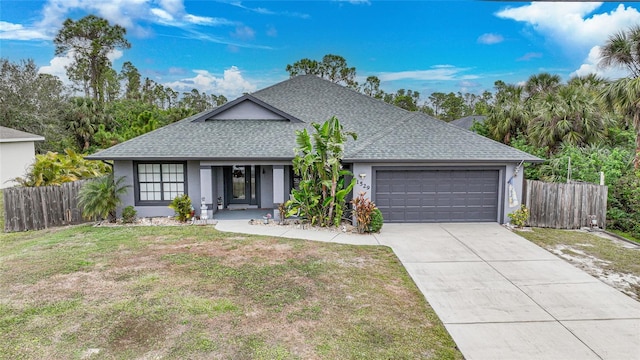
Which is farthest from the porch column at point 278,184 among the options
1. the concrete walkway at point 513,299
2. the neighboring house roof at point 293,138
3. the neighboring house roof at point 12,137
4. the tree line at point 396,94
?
the tree line at point 396,94

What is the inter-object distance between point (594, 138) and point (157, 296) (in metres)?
17.2

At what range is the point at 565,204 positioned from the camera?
12.5 m

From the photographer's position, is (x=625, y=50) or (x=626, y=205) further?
(x=625, y=50)

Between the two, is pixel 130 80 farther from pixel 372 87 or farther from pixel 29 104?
pixel 372 87

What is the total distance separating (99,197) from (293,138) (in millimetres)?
6580

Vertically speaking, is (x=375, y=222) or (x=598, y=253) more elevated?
(x=375, y=222)

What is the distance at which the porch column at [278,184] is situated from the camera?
13.4 m

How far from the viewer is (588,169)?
517 inches

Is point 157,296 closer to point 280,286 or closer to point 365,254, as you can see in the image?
point 280,286

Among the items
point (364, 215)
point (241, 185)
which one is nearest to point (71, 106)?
point (241, 185)

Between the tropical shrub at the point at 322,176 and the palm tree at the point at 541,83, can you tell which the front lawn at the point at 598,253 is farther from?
the palm tree at the point at 541,83

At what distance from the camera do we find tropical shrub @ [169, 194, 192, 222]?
13023 mm

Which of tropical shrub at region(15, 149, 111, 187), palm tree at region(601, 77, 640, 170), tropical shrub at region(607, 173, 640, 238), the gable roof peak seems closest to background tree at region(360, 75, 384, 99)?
the gable roof peak

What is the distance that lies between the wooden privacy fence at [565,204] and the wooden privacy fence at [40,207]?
14.8 meters
